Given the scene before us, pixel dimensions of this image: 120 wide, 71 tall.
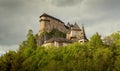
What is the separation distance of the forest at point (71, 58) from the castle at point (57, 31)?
73.0 feet

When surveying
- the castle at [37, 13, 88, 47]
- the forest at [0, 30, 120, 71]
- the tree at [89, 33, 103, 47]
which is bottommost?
the forest at [0, 30, 120, 71]

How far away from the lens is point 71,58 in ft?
325

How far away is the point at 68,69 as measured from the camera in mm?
88250

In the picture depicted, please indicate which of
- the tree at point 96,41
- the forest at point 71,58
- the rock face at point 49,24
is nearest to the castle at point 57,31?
the rock face at point 49,24

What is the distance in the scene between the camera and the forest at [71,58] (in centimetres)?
7938

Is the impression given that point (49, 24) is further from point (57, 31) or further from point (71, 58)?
point (71, 58)

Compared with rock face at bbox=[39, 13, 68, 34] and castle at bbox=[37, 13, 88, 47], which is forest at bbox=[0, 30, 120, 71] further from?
rock face at bbox=[39, 13, 68, 34]

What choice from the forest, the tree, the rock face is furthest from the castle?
the tree

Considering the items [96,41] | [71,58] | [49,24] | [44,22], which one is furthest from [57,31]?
[71,58]

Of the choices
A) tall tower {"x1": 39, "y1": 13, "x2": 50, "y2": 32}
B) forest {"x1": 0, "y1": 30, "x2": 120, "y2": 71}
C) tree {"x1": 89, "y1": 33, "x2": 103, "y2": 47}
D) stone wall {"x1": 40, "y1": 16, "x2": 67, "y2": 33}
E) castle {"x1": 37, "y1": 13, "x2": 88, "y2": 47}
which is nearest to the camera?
forest {"x1": 0, "y1": 30, "x2": 120, "y2": 71}

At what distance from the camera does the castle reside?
135000 mm

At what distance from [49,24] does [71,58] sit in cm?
5872

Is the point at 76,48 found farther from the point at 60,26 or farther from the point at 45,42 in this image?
the point at 60,26

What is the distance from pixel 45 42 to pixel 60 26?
81.3 ft
